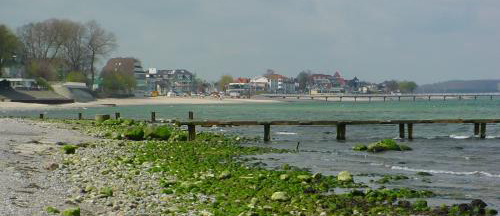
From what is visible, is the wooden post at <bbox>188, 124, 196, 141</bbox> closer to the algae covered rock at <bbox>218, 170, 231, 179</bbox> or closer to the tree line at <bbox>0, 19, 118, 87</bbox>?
the algae covered rock at <bbox>218, 170, 231, 179</bbox>

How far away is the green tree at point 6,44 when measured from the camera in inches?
3949

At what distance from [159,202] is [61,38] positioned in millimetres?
112845

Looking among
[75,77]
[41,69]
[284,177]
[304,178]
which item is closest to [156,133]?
[284,177]

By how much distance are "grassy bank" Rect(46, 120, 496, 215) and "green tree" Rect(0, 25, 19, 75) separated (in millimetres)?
84560

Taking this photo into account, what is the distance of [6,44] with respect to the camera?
100688 millimetres

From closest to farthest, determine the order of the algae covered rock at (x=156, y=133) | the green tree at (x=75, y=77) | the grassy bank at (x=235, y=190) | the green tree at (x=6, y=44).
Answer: the grassy bank at (x=235, y=190), the algae covered rock at (x=156, y=133), the green tree at (x=6, y=44), the green tree at (x=75, y=77)

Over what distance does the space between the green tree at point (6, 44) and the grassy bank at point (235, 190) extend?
8456cm

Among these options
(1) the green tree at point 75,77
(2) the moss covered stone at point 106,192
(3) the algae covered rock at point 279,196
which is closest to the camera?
(2) the moss covered stone at point 106,192

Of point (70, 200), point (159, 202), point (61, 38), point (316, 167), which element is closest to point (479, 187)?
point (316, 167)

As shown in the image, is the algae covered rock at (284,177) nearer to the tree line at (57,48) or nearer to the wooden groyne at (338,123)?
the wooden groyne at (338,123)

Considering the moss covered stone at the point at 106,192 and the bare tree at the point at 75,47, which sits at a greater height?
the bare tree at the point at 75,47

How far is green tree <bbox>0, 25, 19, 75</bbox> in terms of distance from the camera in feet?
329

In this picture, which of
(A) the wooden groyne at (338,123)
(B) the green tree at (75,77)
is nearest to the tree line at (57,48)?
(B) the green tree at (75,77)

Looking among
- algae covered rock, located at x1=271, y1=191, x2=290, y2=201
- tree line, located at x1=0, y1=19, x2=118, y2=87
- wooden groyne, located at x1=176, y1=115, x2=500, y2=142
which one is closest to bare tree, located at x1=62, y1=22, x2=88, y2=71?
tree line, located at x1=0, y1=19, x2=118, y2=87
